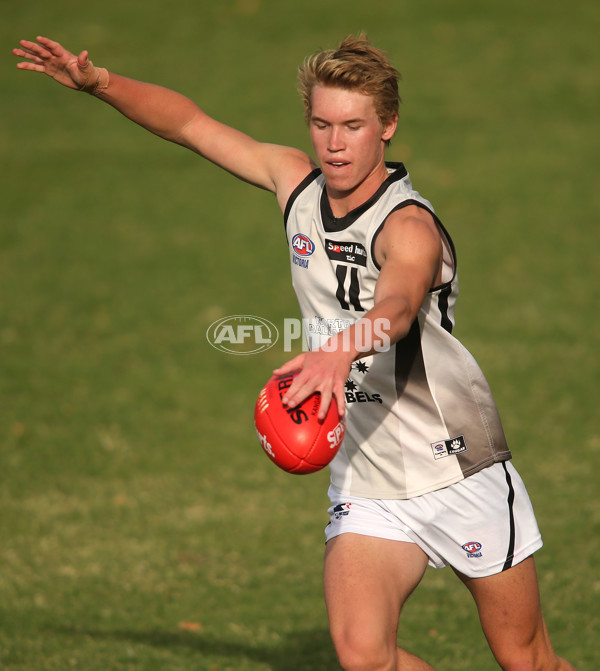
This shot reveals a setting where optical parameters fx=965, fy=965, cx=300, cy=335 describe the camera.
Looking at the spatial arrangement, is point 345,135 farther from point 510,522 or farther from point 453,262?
point 510,522

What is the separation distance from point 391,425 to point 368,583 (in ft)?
2.59

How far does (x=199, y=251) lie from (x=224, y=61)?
25.7ft

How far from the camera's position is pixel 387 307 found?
3758mm

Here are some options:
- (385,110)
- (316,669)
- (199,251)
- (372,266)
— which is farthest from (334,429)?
(199,251)

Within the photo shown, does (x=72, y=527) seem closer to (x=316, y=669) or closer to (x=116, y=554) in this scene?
(x=116, y=554)

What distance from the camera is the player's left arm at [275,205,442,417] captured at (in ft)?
11.7

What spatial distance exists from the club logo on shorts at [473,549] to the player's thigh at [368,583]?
215mm

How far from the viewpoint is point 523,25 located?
75.7ft

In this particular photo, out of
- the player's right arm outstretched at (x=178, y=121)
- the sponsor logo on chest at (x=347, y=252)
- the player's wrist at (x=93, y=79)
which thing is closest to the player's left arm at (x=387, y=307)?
the sponsor logo on chest at (x=347, y=252)

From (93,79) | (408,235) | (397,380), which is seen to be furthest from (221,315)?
(408,235)

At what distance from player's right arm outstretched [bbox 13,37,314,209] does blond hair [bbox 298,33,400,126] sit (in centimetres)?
49

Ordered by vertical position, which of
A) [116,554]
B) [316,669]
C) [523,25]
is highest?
[523,25]

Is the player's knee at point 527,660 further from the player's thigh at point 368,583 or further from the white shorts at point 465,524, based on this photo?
the player's thigh at point 368,583

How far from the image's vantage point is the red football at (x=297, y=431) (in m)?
3.99
